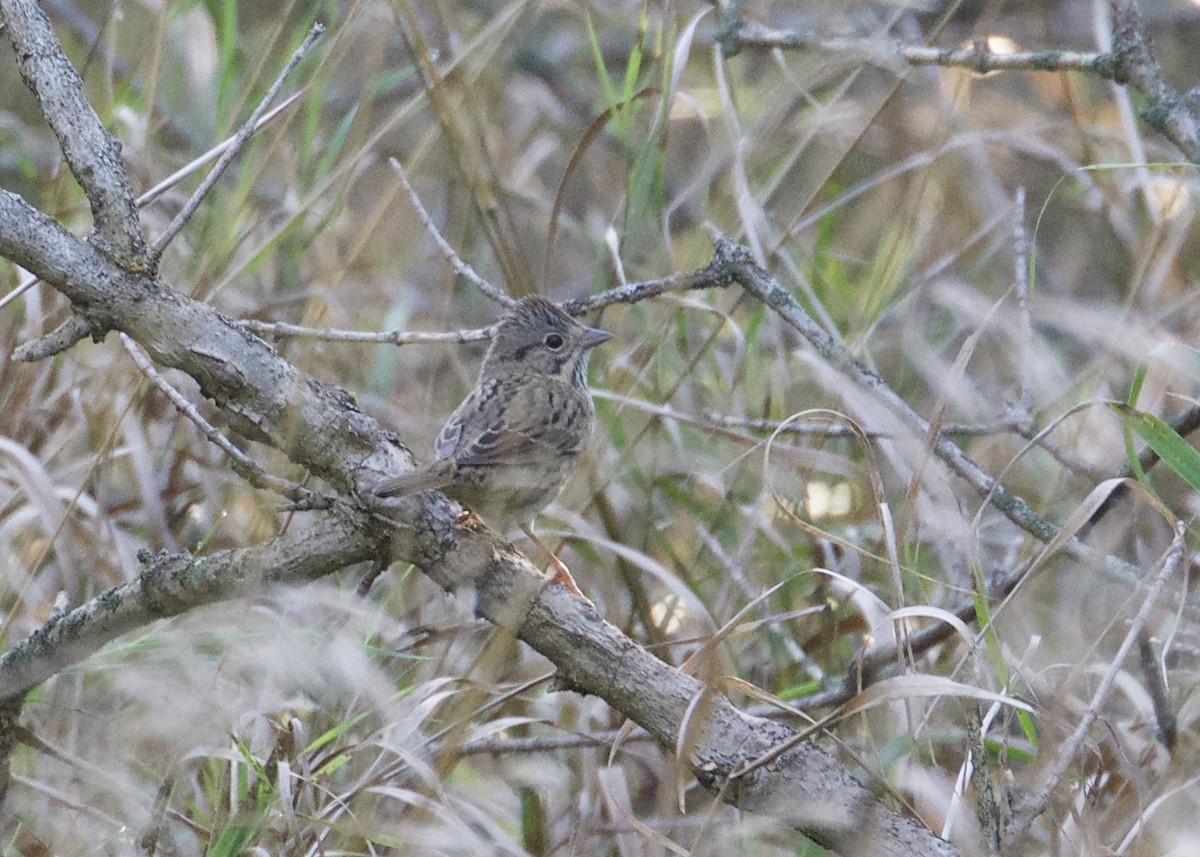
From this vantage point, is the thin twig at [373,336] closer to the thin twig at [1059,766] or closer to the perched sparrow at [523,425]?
the perched sparrow at [523,425]

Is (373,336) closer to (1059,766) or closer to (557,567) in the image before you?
(557,567)

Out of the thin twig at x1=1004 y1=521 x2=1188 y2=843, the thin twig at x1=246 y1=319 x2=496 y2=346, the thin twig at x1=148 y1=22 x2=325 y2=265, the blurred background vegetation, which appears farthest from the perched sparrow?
the thin twig at x1=1004 y1=521 x2=1188 y2=843

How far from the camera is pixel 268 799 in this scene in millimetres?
2238

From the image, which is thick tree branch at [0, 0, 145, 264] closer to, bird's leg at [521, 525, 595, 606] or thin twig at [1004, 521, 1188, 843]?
bird's leg at [521, 525, 595, 606]

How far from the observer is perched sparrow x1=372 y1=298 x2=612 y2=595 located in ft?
9.07

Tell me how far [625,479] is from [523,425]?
1.12 feet

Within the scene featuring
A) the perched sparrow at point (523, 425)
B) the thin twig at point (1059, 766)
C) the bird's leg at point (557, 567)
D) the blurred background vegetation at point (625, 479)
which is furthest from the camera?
the perched sparrow at point (523, 425)

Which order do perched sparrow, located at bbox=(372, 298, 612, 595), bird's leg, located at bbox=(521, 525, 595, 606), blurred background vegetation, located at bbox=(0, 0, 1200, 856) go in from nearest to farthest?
1. blurred background vegetation, located at bbox=(0, 0, 1200, 856)
2. bird's leg, located at bbox=(521, 525, 595, 606)
3. perched sparrow, located at bbox=(372, 298, 612, 595)

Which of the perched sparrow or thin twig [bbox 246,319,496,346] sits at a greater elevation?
thin twig [bbox 246,319,496,346]

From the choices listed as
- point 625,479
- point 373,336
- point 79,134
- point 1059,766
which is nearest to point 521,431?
point 625,479

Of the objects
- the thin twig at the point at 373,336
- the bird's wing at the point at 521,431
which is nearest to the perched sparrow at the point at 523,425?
the bird's wing at the point at 521,431

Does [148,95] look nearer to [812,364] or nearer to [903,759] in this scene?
[812,364]

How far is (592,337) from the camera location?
3469mm

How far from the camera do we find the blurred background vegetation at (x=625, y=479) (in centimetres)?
226
